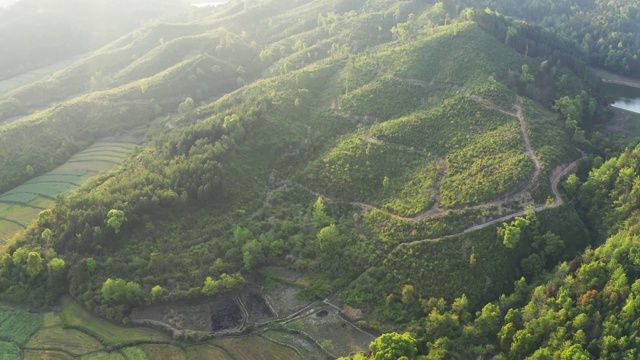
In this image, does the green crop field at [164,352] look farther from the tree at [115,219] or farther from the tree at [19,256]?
the tree at [19,256]

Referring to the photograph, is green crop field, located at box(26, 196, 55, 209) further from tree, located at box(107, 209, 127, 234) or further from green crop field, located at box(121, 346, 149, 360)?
green crop field, located at box(121, 346, 149, 360)

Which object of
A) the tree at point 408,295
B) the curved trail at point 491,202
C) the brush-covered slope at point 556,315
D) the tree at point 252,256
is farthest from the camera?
the curved trail at point 491,202

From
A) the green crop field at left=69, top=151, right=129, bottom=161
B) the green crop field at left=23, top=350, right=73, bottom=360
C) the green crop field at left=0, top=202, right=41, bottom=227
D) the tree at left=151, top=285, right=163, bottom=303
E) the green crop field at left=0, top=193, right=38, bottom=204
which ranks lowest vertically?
the green crop field at left=23, top=350, right=73, bottom=360

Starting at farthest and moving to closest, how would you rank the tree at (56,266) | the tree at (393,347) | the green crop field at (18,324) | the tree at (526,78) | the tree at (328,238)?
1. the tree at (526,78)
2. the tree at (328,238)
3. the tree at (56,266)
4. the green crop field at (18,324)
5. the tree at (393,347)

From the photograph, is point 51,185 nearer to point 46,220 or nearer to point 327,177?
point 46,220

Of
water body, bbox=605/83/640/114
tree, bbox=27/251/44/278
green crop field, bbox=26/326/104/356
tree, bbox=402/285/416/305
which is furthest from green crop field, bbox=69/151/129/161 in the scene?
water body, bbox=605/83/640/114

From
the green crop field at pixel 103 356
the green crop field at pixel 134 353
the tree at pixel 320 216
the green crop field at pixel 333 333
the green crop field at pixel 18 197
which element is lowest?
the green crop field at pixel 333 333

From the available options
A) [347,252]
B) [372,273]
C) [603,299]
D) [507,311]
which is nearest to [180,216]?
[347,252]

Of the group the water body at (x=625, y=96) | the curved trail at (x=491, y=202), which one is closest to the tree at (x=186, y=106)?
the curved trail at (x=491, y=202)
